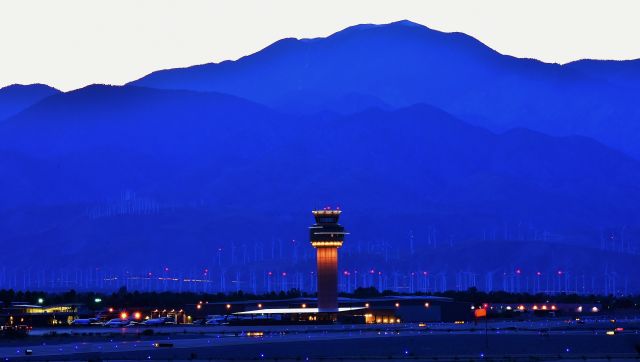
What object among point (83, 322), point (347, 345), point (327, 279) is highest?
point (327, 279)

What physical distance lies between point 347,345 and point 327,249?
221 feet

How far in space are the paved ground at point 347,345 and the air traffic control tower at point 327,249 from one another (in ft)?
129

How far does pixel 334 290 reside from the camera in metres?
158

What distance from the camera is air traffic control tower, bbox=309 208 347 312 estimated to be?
157 metres

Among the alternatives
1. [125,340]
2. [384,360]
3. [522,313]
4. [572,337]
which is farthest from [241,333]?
[522,313]

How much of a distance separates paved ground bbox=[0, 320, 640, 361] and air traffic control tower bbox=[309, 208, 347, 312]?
129ft

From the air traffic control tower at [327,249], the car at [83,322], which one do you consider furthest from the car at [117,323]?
the air traffic control tower at [327,249]

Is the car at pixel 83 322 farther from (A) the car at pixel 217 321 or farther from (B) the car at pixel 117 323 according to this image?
(A) the car at pixel 217 321

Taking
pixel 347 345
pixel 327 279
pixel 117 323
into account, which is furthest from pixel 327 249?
pixel 347 345

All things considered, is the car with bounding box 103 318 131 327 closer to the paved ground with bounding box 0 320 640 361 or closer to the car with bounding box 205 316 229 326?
the car with bounding box 205 316 229 326

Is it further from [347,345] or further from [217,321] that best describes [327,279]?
[347,345]

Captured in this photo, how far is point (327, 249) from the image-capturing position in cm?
15812

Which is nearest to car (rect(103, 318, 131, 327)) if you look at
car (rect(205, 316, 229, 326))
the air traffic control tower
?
car (rect(205, 316, 229, 326))

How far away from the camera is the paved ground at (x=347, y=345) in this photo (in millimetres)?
78750
